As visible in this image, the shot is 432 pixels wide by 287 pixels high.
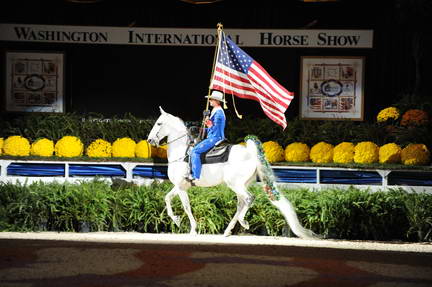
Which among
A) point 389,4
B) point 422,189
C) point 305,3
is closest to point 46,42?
point 305,3

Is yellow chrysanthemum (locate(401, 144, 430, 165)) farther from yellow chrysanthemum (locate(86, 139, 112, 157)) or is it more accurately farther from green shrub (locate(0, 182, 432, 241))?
yellow chrysanthemum (locate(86, 139, 112, 157))

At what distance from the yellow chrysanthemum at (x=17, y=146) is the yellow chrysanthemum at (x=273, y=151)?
173 inches


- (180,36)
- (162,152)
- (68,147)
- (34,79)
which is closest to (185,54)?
(180,36)

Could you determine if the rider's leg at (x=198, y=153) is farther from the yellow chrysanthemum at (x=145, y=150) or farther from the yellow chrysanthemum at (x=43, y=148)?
the yellow chrysanthemum at (x=43, y=148)

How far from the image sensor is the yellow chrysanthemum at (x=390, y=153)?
13.2 meters

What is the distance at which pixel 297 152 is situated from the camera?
1352 centimetres

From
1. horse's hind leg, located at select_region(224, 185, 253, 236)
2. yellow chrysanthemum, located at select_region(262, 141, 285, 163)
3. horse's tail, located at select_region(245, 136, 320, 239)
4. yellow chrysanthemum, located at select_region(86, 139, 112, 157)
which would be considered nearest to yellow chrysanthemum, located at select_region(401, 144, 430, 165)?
yellow chrysanthemum, located at select_region(262, 141, 285, 163)

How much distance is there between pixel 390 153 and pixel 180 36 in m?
5.75

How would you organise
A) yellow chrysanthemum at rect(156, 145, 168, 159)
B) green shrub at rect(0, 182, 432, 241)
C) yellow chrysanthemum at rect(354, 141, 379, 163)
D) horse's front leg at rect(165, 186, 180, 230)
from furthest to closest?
yellow chrysanthemum at rect(156, 145, 168, 159), yellow chrysanthemum at rect(354, 141, 379, 163), green shrub at rect(0, 182, 432, 241), horse's front leg at rect(165, 186, 180, 230)

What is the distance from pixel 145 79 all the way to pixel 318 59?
3897 millimetres

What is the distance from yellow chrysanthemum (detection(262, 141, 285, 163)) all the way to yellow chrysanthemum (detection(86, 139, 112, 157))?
2.90 metres

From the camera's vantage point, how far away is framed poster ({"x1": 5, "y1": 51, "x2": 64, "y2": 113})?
16.8 m

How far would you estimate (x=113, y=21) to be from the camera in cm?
1678

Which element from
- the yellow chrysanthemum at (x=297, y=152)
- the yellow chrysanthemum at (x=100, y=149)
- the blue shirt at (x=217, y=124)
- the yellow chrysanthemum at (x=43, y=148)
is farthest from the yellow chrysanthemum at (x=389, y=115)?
the yellow chrysanthemum at (x=43, y=148)
